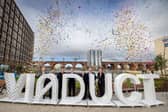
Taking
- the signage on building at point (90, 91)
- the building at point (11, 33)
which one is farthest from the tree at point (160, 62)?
the signage on building at point (90, 91)

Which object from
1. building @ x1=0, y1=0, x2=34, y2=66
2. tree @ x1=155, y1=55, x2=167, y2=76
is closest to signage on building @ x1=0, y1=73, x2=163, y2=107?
building @ x1=0, y1=0, x2=34, y2=66

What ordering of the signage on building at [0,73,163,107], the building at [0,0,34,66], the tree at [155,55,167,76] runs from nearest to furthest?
the signage on building at [0,73,163,107] < the building at [0,0,34,66] < the tree at [155,55,167,76]

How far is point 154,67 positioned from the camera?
5012 centimetres

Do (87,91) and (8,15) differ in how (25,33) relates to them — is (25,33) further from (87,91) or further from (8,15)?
(87,91)

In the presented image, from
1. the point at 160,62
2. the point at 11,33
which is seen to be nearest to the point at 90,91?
the point at 11,33

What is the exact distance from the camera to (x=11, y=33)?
1665 inches

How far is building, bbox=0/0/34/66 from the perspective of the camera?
36406 mm

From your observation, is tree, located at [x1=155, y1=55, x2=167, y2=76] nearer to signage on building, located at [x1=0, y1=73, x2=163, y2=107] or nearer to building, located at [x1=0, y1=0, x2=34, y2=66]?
building, located at [x1=0, y1=0, x2=34, y2=66]

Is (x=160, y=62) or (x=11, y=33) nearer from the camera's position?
(x=11, y=33)

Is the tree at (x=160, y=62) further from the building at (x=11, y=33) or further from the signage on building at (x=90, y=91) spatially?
the signage on building at (x=90, y=91)

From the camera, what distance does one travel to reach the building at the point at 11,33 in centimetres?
3641

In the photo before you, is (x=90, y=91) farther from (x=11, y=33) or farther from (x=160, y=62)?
(x=160, y=62)

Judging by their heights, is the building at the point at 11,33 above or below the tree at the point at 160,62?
above

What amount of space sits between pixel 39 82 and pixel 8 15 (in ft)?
128
